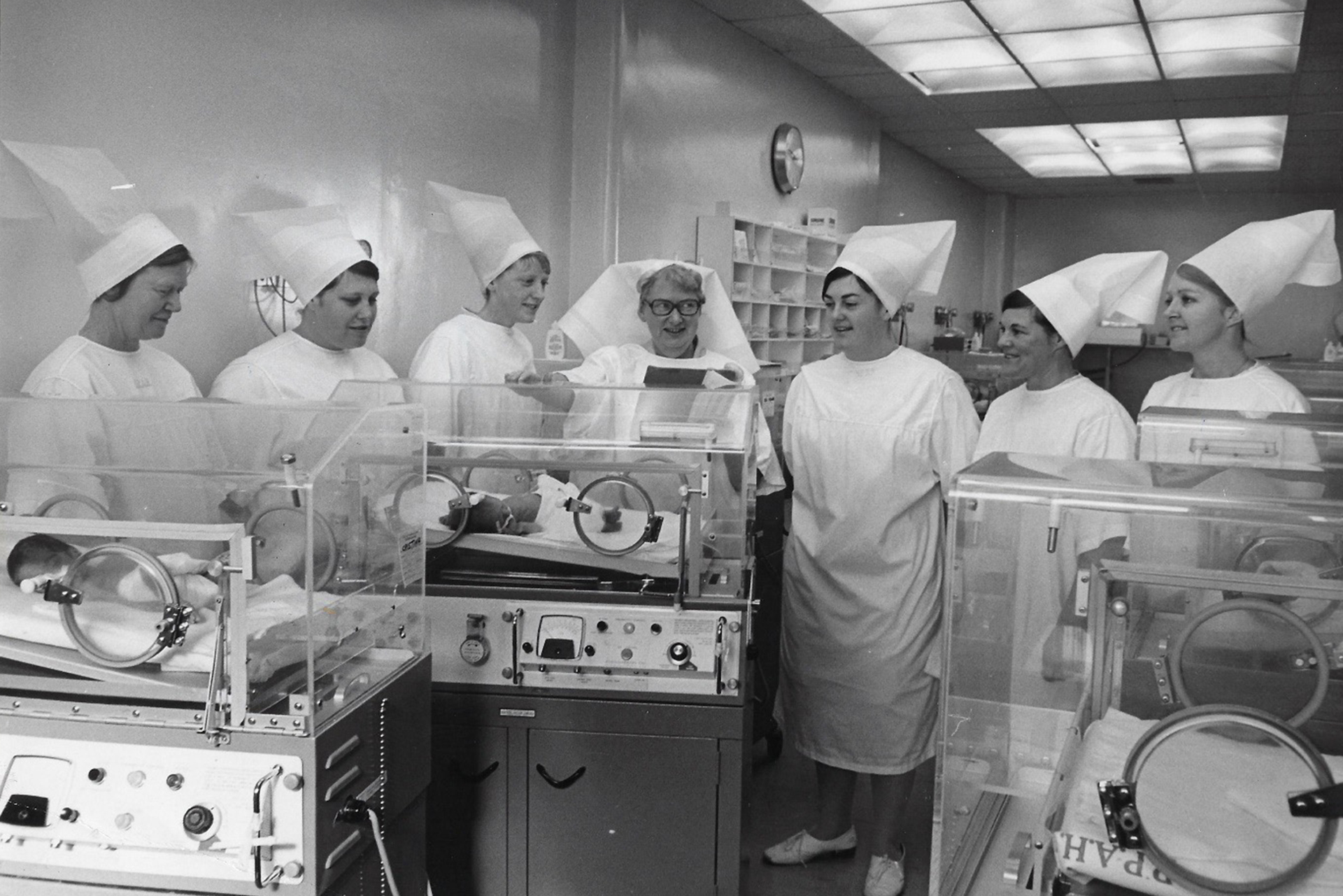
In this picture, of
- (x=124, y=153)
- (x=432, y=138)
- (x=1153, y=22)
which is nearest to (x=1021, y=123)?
(x=1153, y=22)

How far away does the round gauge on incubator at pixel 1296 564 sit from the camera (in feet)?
3.85

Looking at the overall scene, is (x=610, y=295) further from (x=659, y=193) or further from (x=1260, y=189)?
(x=1260, y=189)

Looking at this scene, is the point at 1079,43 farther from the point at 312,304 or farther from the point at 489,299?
the point at 312,304

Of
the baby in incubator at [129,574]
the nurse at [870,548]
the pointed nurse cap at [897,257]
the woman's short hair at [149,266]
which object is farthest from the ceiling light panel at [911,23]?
the baby in incubator at [129,574]

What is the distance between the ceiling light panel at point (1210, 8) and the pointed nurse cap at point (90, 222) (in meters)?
4.10

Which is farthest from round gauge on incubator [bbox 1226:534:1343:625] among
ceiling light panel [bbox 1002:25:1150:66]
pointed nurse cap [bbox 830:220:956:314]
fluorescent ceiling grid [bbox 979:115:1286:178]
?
fluorescent ceiling grid [bbox 979:115:1286:178]

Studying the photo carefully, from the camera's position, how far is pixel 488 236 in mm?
3066

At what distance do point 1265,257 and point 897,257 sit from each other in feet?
2.54

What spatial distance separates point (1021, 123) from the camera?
7160 mm

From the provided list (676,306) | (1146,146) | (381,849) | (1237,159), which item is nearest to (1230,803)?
(381,849)

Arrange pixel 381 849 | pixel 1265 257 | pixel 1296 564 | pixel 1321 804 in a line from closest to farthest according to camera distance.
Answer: pixel 1321 804 → pixel 1296 564 → pixel 381 849 → pixel 1265 257

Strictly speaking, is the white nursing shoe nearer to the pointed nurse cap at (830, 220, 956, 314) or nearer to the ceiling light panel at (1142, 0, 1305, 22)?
the pointed nurse cap at (830, 220, 956, 314)

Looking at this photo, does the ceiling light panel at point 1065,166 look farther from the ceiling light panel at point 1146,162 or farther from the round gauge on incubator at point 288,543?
the round gauge on incubator at point 288,543

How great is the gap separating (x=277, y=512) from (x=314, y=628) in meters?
0.16
